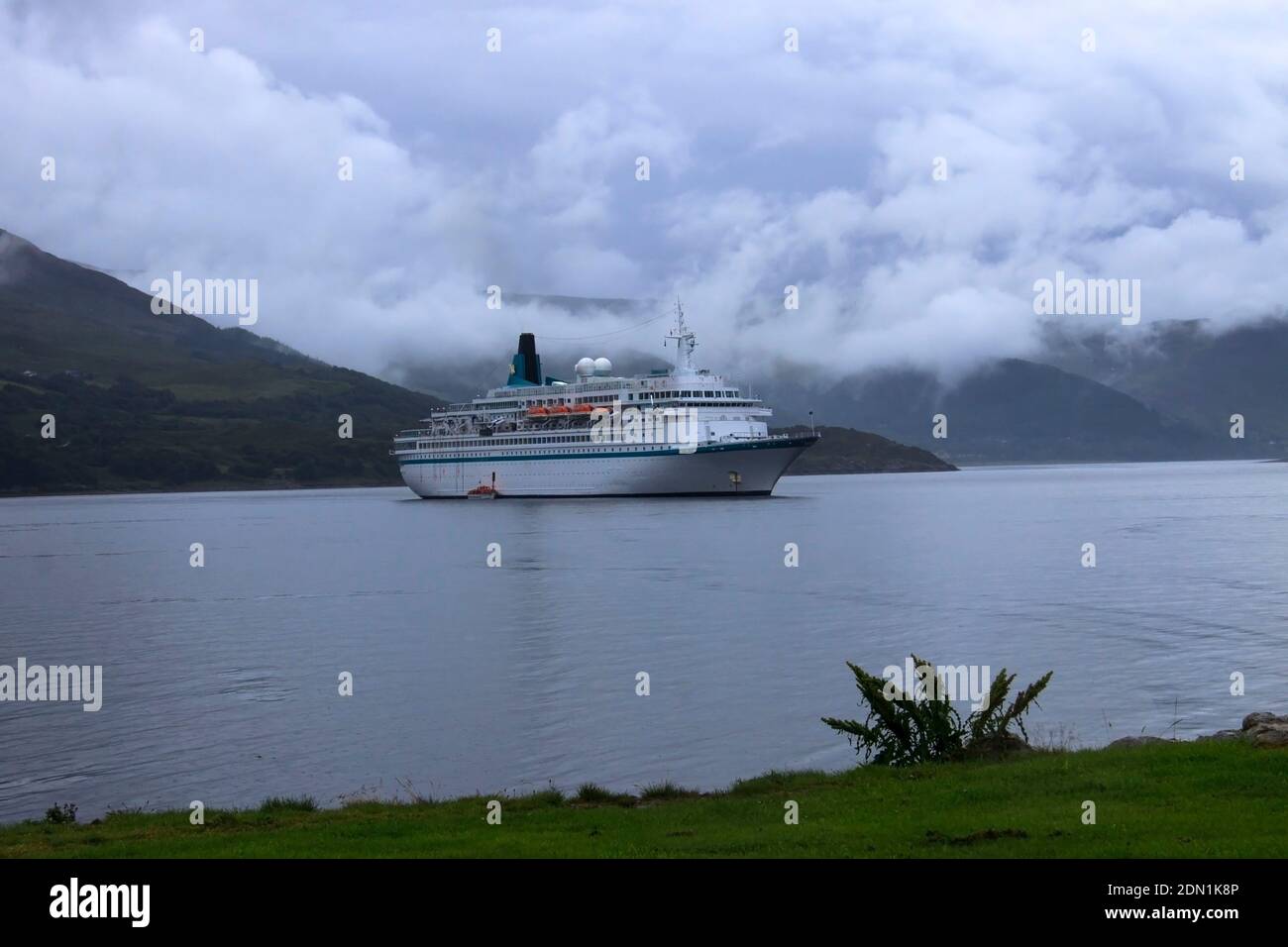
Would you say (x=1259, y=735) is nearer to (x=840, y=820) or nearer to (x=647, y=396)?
(x=840, y=820)

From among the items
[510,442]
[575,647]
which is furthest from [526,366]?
[575,647]

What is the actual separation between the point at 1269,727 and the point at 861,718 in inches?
346

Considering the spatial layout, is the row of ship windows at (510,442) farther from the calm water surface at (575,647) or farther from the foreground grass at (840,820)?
the foreground grass at (840,820)

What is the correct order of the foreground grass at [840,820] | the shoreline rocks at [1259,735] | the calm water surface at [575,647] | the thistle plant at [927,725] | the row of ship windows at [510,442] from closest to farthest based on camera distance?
the foreground grass at [840,820] → the shoreline rocks at [1259,735] → the thistle plant at [927,725] → the calm water surface at [575,647] → the row of ship windows at [510,442]

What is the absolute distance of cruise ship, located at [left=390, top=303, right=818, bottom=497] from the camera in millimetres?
126750

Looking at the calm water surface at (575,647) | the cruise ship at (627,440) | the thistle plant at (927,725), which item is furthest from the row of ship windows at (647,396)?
the thistle plant at (927,725)

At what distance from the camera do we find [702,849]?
42.4 feet

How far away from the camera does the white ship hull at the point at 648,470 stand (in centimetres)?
12519

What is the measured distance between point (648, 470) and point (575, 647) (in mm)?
90243

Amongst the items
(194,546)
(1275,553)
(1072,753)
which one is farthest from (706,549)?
(1072,753)

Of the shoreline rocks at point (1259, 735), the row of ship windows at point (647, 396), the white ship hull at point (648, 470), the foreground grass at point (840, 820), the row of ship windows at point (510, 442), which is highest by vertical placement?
the row of ship windows at point (647, 396)

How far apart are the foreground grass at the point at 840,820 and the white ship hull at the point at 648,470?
104m
